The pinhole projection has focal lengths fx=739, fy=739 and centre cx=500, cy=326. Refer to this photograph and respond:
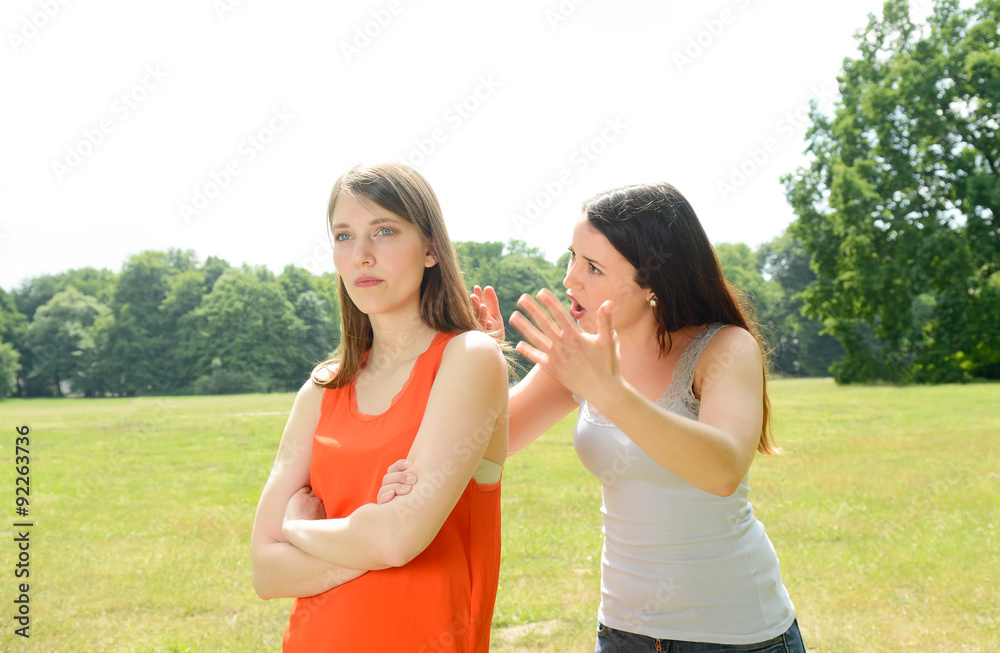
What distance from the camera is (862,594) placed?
7000 mm

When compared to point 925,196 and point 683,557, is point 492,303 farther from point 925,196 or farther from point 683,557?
point 925,196

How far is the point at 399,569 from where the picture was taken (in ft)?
7.28

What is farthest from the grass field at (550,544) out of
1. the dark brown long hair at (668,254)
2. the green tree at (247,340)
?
the green tree at (247,340)

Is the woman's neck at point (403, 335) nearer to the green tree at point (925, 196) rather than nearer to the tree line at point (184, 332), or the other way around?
the green tree at point (925, 196)

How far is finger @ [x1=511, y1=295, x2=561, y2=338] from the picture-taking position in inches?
77.9

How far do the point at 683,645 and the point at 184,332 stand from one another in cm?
6932

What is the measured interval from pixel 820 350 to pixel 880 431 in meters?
52.0

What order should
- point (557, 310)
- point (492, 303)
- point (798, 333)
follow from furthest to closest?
1. point (798, 333)
2. point (492, 303)
3. point (557, 310)

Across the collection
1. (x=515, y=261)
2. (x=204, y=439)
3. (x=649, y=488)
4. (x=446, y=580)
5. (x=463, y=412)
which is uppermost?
(x=515, y=261)


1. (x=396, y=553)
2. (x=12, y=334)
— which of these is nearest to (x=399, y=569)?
(x=396, y=553)

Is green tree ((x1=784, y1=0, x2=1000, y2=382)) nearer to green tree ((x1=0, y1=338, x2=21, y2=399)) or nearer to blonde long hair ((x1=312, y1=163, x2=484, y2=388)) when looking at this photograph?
blonde long hair ((x1=312, y1=163, x2=484, y2=388))

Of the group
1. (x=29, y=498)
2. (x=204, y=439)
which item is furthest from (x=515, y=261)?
(x=29, y=498)

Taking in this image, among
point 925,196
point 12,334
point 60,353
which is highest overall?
point 925,196

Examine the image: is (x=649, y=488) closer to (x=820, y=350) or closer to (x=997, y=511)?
(x=997, y=511)
